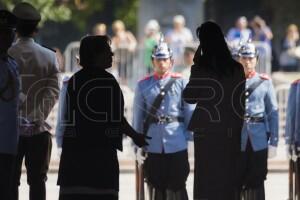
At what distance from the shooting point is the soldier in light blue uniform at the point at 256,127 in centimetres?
1289

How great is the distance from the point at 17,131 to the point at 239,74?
1991mm

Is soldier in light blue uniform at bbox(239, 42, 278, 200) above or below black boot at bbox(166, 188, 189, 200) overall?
above

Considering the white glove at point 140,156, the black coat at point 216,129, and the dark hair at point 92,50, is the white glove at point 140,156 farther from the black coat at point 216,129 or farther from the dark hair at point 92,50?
the dark hair at point 92,50

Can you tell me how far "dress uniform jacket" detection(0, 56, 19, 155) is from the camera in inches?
414

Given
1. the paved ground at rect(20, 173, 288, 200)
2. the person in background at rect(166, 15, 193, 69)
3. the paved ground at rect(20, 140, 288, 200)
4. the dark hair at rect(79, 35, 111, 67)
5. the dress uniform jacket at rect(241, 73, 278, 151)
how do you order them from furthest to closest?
the person in background at rect(166, 15, 193, 69)
the paved ground at rect(20, 140, 288, 200)
the paved ground at rect(20, 173, 288, 200)
the dress uniform jacket at rect(241, 73, 278, 151)
the dark hair at rect(79, 35, 111, 67)

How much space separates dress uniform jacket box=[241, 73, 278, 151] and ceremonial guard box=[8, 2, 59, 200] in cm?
216

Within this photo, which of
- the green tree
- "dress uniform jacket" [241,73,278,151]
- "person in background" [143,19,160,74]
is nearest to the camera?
"dress uniform jacket" [241,73,278,151]

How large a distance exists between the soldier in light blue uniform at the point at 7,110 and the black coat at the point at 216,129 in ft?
5.12

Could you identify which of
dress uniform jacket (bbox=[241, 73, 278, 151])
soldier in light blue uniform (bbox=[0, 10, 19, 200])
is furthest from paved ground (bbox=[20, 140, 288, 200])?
soldier in light blue uniform (bbox=[0, 10, 19, 200])

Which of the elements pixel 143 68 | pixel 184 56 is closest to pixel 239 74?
pixel 184 56

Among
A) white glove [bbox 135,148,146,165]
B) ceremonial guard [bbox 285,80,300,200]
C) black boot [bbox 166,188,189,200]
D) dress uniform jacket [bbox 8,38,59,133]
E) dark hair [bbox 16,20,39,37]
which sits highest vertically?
dark hair [bbox 16,20,39,37]

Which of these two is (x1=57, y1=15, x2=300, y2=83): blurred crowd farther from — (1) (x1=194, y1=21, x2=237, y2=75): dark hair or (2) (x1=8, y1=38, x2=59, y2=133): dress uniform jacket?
(1) (x1=194, y1=21, x2=237, y2=75): dark hair

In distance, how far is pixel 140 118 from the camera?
43.7ft

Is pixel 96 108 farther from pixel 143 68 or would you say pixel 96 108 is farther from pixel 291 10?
pixel 291 10
